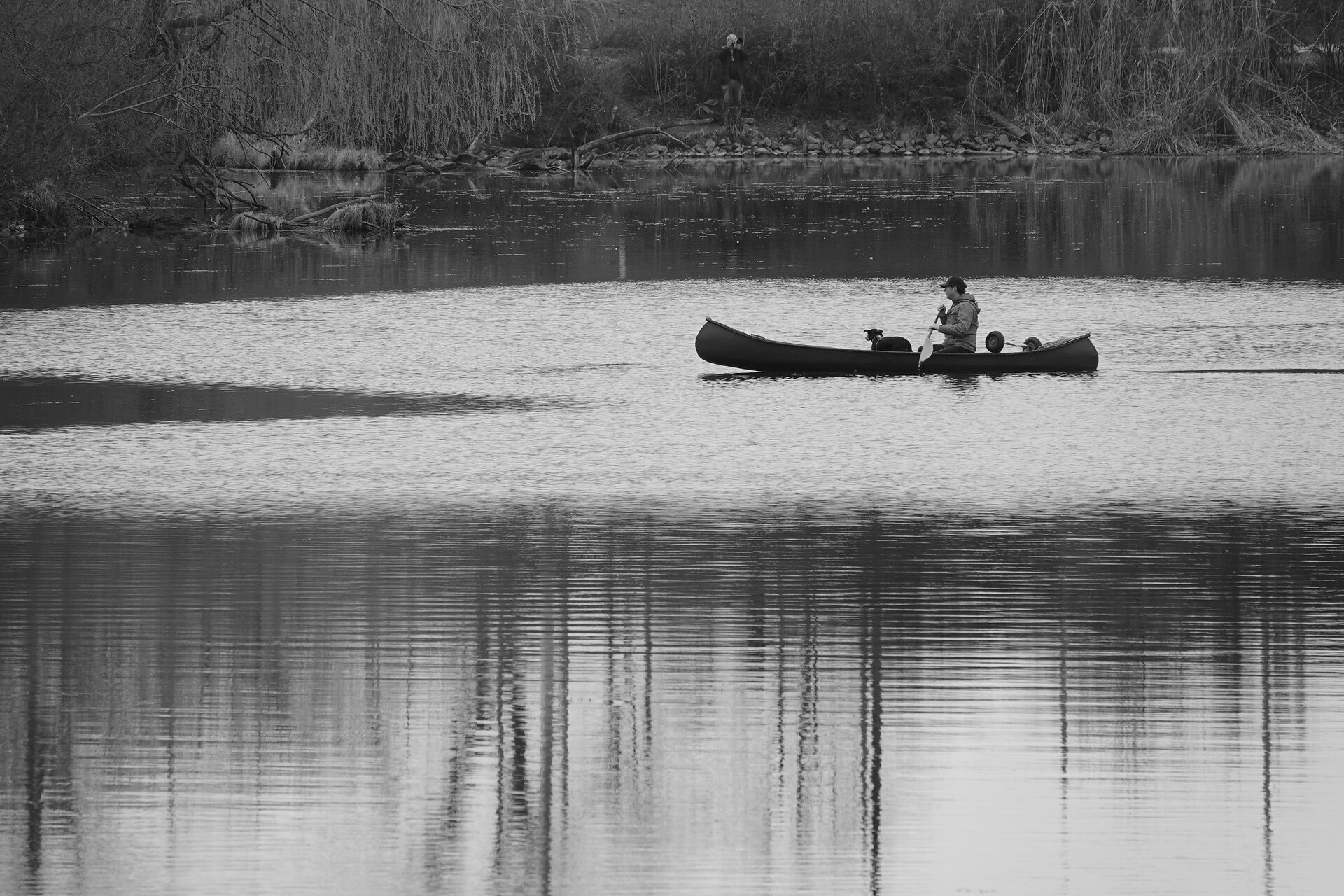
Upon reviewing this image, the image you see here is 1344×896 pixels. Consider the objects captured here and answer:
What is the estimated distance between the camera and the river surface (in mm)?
8969

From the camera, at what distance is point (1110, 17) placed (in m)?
63.2

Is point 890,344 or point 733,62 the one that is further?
point 733,62

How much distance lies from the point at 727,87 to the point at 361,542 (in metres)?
57.8

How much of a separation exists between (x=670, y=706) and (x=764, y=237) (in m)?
33.4

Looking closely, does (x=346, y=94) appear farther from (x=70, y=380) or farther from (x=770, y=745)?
(x=770, y=745)

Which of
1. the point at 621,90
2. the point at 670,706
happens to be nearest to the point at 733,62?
the point at 621,90

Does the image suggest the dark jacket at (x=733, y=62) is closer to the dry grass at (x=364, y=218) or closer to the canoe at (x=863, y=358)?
the dry grass at (x=364, y=218)

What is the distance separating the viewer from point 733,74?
70.5 m

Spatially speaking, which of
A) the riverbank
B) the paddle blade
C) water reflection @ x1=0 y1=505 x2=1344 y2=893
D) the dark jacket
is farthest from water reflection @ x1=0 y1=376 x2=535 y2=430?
the dark jacket

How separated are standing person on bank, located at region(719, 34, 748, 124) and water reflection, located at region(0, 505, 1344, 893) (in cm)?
5590

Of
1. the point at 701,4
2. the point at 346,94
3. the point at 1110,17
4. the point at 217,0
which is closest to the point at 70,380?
the point at 217,0

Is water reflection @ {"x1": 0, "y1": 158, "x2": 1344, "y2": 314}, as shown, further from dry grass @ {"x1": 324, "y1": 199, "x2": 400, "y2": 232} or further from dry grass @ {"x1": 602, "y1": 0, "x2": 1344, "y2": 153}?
dry grass @ {"x1": 602, "y1": 0, "x2": 1344, "y2": 153}

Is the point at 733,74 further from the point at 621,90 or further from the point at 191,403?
the point at 191,403

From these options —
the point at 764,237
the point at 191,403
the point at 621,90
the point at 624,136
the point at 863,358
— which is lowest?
the point at 191,403
